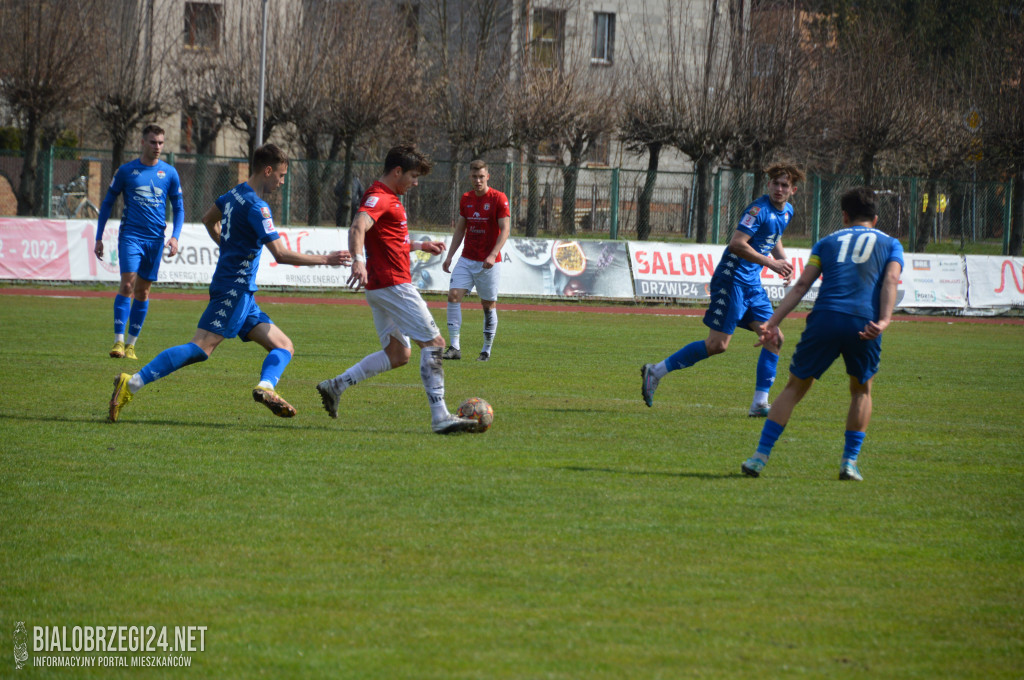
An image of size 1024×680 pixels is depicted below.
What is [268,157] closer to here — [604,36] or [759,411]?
[759,411]

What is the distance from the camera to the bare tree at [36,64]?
27.9 meters

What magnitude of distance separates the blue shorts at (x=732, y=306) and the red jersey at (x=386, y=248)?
300 cm

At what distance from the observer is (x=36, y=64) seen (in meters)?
27.9

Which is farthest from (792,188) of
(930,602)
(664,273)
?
(664,273)

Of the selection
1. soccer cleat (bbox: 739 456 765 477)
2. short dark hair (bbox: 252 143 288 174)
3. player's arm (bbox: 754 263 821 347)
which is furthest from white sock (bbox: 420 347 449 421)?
player's arm (bbox: 754 263 821 347)

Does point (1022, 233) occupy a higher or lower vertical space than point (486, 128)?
lower

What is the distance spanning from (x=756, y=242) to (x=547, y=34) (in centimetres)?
2927

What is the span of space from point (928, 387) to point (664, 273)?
12615mm

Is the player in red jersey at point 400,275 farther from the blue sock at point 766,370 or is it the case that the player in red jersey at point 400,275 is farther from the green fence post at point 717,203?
the green fence post at point 717,203

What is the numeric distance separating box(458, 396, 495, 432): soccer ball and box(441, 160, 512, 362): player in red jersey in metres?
4.95

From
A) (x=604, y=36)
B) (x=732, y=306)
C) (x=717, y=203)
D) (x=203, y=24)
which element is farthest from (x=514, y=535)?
(x=604, y=36)

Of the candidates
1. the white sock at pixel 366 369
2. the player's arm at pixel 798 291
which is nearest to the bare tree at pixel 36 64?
the white sock at pixel 366 369

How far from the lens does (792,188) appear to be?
31.3ft

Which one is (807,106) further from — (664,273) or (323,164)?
(323,164)
